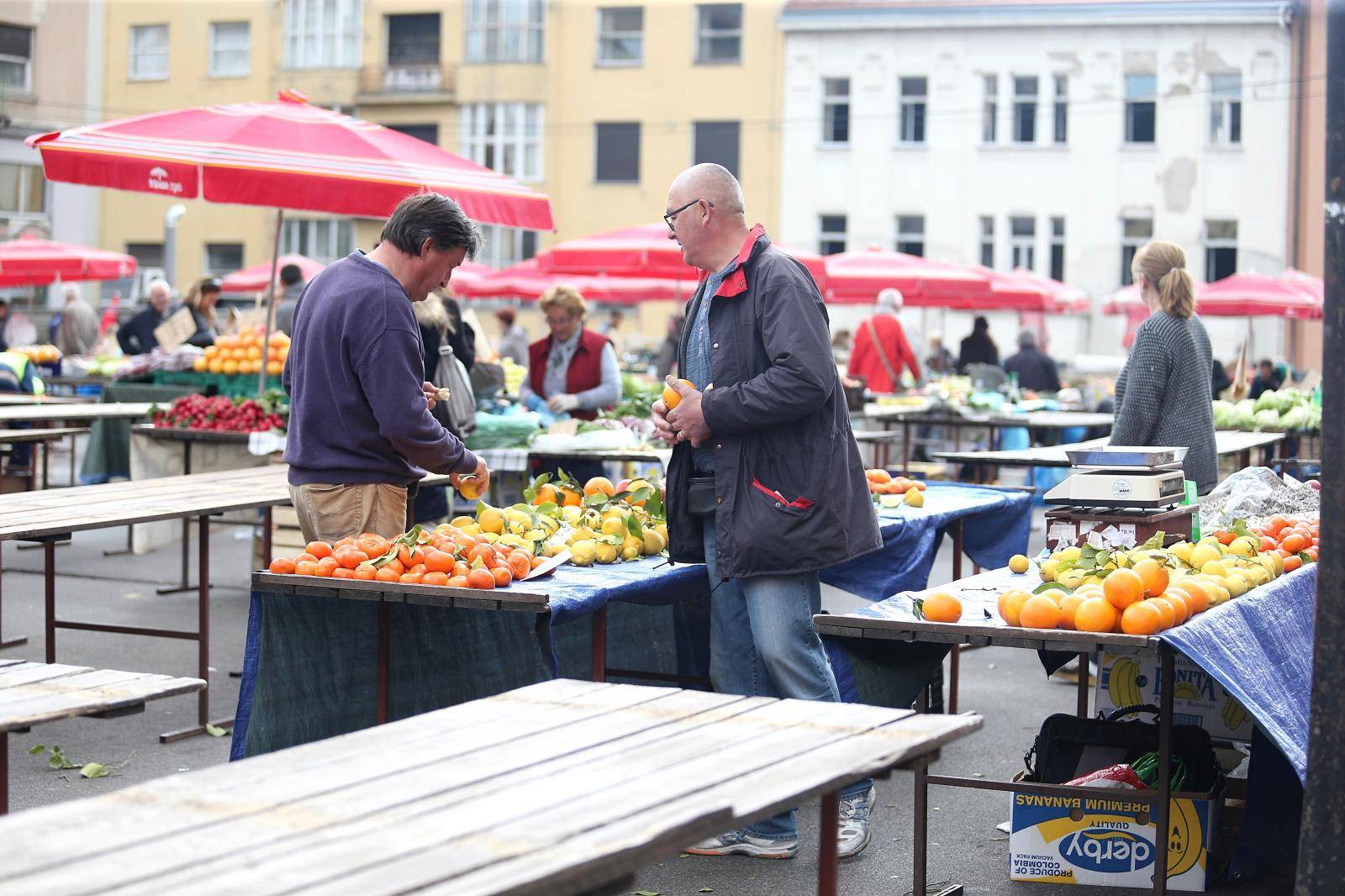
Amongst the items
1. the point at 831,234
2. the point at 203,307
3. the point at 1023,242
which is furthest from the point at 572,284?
the point at 1023,242

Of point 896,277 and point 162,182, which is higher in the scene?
point 896,277

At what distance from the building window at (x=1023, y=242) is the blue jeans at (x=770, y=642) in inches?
1253

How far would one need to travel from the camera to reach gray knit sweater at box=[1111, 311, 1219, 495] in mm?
6715

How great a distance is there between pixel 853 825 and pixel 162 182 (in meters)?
4.98

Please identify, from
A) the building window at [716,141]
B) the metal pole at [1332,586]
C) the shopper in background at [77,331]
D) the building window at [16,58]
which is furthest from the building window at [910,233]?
the metal pole at [1332,586]

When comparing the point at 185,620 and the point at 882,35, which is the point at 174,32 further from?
the point at 185,620

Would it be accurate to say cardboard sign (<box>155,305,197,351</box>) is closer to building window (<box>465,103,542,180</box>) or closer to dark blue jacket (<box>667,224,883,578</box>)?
dark blue jacket (<box>667,224,883,578</box>)

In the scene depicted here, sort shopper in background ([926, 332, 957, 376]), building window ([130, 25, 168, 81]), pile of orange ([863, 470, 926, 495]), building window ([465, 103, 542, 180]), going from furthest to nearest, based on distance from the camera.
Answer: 1. building window ([130, 25, 168, 81])
2. building window ([465, 103, 542, 180])
3. shopper in background ([926, 332, 957, 376])
4. pile of orange ([863, 470, 926, 495])

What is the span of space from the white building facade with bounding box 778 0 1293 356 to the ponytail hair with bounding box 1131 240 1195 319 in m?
29.3

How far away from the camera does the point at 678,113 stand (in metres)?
38.7

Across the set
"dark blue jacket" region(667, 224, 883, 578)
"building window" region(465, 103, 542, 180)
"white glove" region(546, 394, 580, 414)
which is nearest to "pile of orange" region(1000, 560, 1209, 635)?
"dark blue jacket" region(667, 224, 883, 578)

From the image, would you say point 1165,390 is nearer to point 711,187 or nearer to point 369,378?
point 711,187

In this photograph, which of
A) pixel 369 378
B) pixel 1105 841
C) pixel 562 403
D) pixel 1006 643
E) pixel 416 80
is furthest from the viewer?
pixel 416 80

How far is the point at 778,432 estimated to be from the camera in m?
4.71
